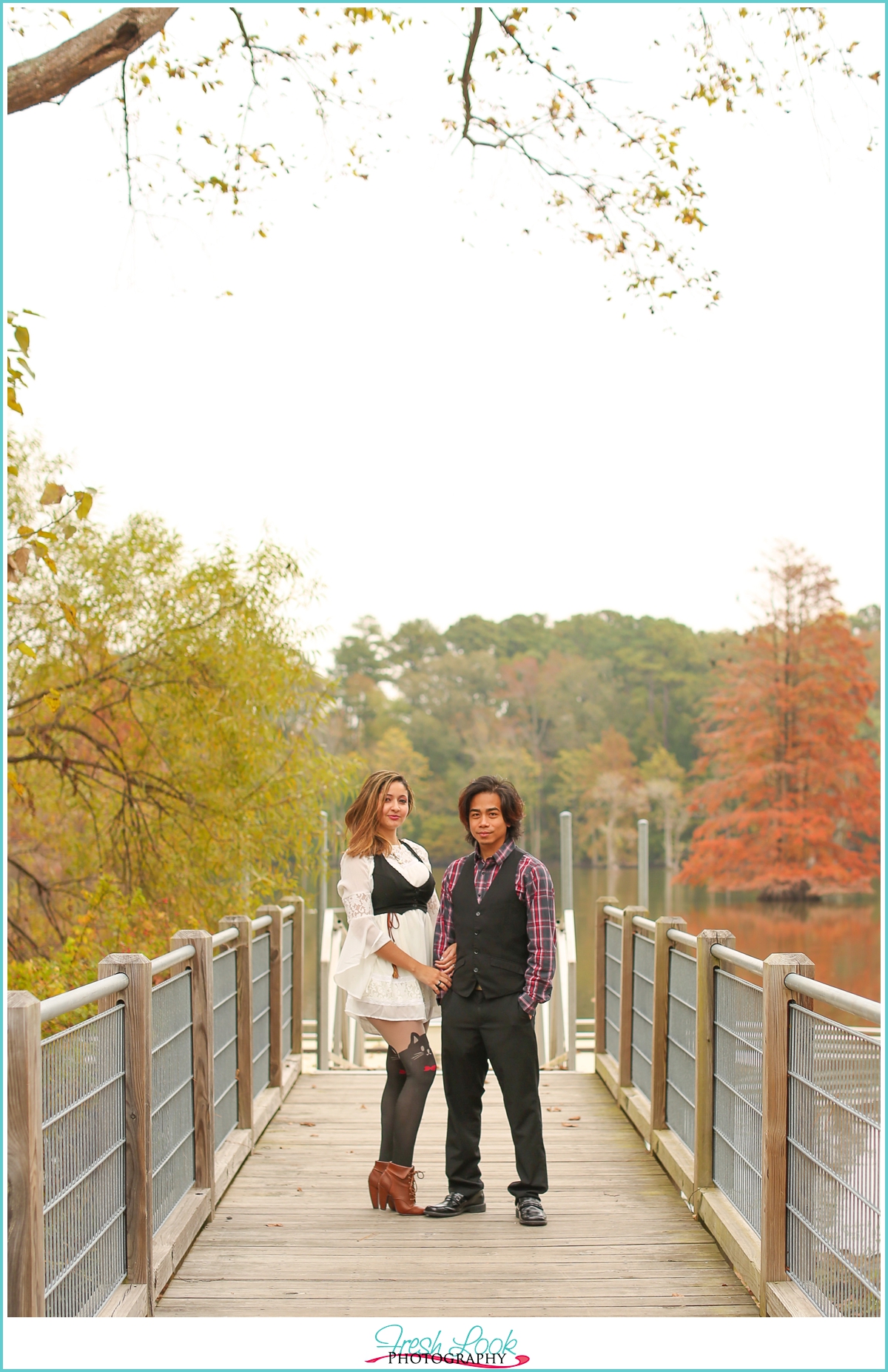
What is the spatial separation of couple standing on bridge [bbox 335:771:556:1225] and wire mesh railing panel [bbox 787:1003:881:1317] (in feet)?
3.72

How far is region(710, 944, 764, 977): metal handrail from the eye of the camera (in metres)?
3.86

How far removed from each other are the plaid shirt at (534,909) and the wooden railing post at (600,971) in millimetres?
3135

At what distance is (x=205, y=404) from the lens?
108ft

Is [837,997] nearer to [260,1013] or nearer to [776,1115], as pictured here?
[776,1115]

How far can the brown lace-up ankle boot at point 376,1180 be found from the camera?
4695 mm

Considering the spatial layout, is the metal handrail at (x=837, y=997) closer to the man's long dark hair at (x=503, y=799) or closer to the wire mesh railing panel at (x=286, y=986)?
the man's long dark hair at (x=503, y=799)

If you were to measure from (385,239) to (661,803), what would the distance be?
34200 mm

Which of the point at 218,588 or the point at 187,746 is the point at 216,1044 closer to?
the point at 187,746

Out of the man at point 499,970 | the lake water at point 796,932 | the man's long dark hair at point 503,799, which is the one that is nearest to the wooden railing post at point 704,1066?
the man at point 499,970

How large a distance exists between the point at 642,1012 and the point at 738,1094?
85.0 inches

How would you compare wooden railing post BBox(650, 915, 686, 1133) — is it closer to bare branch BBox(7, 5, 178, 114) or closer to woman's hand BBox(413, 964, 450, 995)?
woman's hand BBox(413, 964, 450, 995)

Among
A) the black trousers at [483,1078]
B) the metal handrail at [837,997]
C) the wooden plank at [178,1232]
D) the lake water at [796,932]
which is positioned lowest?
the lake water at [796,932]

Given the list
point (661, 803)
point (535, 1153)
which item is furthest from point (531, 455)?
point (535, 1153)

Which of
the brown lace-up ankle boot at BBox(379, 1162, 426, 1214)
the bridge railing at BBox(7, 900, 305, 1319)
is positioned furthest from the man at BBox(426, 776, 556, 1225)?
the bridge railing at BBox(7, 900, 305, 1319)
